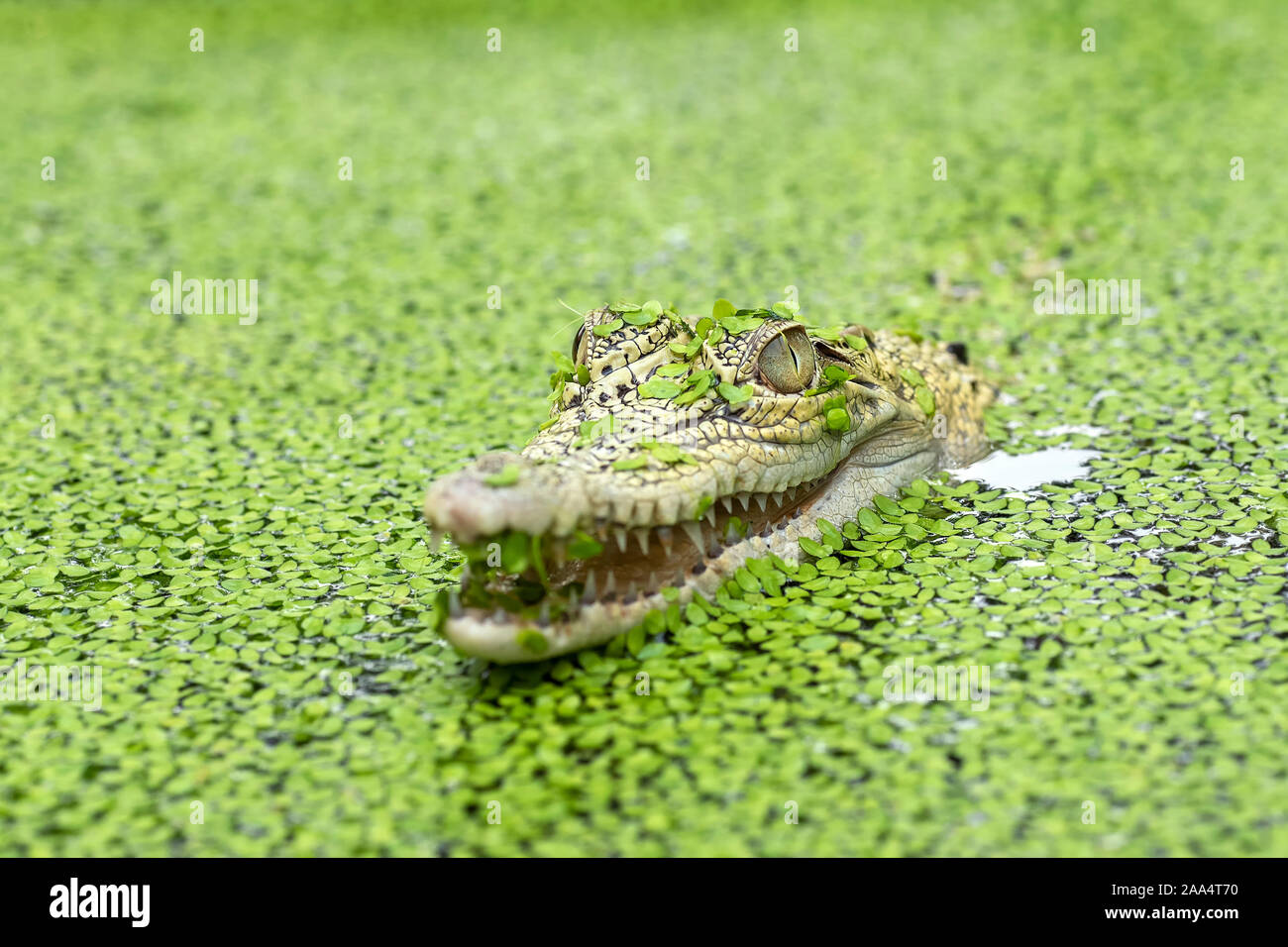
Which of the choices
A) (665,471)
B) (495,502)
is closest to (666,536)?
(665,471)

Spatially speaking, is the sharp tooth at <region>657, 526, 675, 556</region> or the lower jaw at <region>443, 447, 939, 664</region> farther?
the sharp tooth at <region>657, 526, 675, 556</region>

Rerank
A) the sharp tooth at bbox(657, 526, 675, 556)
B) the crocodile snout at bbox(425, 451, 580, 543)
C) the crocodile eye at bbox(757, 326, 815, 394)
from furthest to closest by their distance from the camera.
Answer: the crocodile eye at bbox(757, 326, 815, 394)
the sharp tooth at bbox(657, 526, 675, 556)
the crocodile snout at bbox(425, 451, 580, 543)

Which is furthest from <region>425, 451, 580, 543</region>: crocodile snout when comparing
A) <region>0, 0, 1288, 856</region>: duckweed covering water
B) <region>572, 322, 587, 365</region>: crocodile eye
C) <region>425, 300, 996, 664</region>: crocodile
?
<region>572, 322, 587, 365</region>: crocodile eye

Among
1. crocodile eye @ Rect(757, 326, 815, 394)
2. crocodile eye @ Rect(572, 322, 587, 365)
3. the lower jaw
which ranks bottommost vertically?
the lower jaw

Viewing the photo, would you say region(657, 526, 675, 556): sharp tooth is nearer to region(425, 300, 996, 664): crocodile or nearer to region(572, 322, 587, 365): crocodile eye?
region(425, 300, 996, 664): crocodile

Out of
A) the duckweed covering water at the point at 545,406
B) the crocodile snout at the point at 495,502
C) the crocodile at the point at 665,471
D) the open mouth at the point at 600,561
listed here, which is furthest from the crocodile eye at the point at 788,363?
the crocodile snout at the point at 495,502

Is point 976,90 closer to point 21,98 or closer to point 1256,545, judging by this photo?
point 1256,545

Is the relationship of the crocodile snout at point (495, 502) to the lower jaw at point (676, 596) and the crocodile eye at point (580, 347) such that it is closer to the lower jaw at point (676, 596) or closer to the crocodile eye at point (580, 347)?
the lower jaw at point (676, 596)
